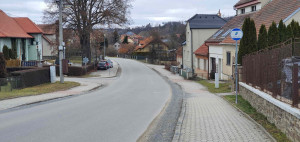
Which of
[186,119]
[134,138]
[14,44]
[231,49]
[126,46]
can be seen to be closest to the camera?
[134,138]

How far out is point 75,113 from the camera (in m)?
12.3

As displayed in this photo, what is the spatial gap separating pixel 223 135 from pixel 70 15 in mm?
37812

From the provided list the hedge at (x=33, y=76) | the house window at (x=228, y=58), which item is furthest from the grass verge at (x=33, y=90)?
the house window at (x=228, y=58)

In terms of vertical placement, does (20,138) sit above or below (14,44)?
below

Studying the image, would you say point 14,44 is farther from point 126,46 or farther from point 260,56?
point 126,46

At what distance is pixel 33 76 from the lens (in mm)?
24109

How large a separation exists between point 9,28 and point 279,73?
136ft

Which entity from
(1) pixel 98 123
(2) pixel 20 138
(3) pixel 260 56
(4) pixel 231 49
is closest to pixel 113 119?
(1) pixel 98 123

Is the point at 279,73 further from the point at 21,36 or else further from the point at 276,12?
the point at 21,36

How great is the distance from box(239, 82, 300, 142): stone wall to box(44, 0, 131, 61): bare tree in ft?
112

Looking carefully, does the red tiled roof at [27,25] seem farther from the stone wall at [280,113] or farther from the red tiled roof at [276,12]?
the stone wall at [280,113]

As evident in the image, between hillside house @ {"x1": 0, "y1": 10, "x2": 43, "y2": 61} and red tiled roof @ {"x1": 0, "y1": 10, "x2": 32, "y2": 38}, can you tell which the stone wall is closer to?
hillside house @ {"x1": 0, "y1": 10, "x2": 43, "y2": 61}

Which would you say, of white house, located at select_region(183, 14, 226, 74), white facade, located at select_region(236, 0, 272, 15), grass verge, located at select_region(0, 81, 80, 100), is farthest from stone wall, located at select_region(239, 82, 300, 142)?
white house, located at select_region(183, 14, 226, 74)

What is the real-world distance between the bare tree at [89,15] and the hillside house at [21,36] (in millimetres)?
5140
